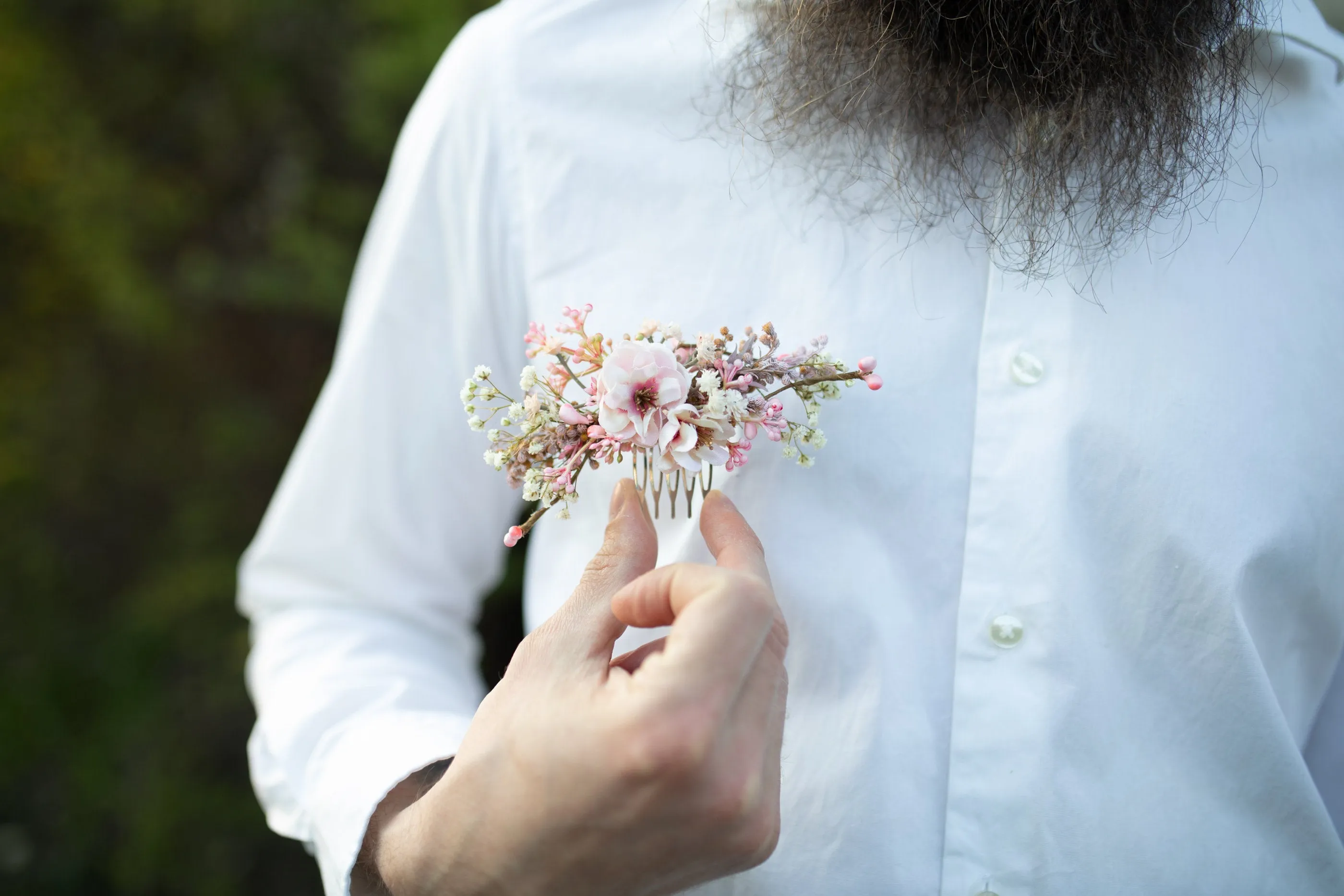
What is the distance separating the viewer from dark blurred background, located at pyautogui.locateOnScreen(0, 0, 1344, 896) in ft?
9.66

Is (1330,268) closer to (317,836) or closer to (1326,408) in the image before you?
(1326,408)

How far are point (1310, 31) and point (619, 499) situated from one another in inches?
51.7

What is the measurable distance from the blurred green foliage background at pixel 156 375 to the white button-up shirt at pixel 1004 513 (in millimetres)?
1727

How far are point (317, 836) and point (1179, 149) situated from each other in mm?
1644

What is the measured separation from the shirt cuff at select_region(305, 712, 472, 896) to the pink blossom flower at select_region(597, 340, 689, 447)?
24.9 inches

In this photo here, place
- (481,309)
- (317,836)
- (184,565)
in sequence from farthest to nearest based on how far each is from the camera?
1. (184,565)
2. (481,309)
3. (317,836)

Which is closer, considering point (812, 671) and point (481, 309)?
point (812, 671)

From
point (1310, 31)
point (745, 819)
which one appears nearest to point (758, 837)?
point (745, 819)

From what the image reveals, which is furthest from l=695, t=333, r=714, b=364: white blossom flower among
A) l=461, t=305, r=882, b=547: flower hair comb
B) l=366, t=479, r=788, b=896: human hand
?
l=366, t=479, r=788, b=896: human hand

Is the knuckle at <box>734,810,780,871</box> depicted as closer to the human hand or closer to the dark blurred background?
the human hand

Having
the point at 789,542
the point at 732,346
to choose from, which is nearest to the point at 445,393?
the point at 732,346

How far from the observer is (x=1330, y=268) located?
135 centimetres

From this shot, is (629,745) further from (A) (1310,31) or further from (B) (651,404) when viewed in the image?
(A) (1310,31)

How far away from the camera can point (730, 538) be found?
3.78 feet
